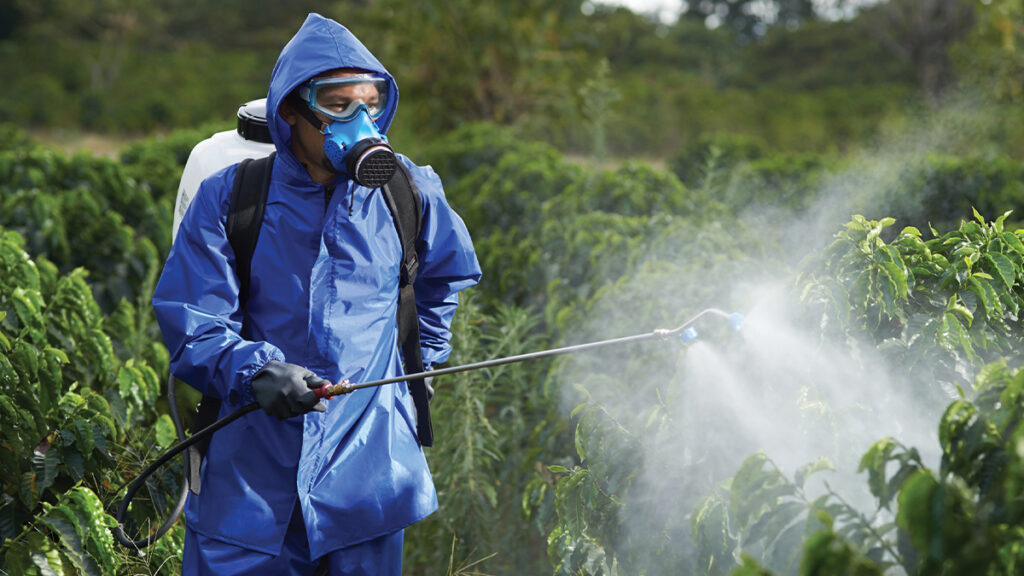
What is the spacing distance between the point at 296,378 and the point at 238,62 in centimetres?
3304

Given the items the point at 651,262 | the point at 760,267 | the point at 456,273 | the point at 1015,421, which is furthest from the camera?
the point at 651,262

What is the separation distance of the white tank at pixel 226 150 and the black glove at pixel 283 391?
2.63ft

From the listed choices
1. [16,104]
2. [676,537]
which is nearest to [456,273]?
[676,537]

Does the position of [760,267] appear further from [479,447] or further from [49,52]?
[49,52]

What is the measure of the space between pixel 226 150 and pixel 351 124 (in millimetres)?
619

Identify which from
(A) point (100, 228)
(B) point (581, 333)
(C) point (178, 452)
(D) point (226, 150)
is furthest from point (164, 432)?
(A) point (100, 228)

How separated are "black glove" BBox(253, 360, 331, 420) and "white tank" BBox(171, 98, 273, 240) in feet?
2.63

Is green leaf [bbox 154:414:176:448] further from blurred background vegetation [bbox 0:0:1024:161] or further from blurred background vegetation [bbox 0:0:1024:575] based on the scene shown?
blurred background vegetation [bbox 0:0:1024:161]

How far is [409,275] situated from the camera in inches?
96.7

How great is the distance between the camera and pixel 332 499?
7.23 feet

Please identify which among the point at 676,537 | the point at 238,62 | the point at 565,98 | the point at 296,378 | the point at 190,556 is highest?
the point at 296,378

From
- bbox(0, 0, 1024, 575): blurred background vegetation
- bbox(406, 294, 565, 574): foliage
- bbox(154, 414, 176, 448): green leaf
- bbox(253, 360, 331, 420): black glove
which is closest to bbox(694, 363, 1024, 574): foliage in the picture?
bbox(0, 0, 1024, 575): blurred background vegetation

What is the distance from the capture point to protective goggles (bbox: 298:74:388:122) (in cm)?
230

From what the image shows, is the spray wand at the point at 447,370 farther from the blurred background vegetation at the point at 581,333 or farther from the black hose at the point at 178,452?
the blurred background vegetation at the point at 581,333
